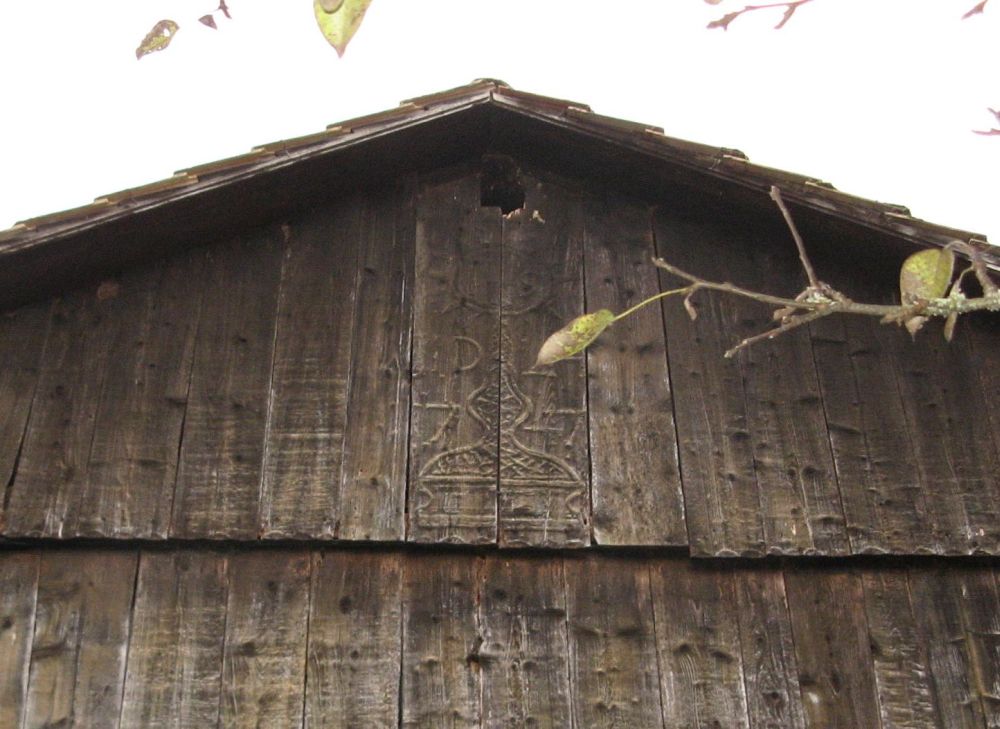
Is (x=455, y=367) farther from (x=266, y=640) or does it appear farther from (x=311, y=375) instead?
(x=266, y=640)

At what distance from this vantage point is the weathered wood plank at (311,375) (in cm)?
434

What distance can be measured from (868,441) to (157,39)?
3.33 m

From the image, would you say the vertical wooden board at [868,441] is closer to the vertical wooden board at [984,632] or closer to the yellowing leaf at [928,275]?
the vertical wooden board at [984,632]

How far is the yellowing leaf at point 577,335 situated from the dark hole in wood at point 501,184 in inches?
99.3

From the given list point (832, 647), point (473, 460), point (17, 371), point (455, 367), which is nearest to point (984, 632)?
point (832, 647)

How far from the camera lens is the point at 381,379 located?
464 centimetres

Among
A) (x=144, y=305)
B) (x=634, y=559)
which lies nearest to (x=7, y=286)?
(x=144, y=305)

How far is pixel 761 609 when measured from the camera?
4336mm

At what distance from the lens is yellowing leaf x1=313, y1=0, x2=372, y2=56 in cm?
197

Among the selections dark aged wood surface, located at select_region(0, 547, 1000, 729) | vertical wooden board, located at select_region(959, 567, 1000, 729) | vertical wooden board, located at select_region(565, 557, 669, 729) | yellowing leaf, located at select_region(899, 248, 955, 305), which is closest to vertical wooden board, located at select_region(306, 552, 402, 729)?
dark aged wood surface, located at select_region(0, 547, 1000, 729)

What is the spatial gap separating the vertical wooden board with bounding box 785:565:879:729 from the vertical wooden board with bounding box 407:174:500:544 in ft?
4.04

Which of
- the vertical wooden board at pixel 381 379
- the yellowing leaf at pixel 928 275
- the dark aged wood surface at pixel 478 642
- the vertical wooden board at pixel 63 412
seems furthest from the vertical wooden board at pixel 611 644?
the yellowing leaf at pixel 928 275

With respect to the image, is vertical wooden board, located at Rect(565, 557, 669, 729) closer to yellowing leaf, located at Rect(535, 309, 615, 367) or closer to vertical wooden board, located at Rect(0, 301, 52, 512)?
yellowing leaf, located at Rect(535, 309, 615, 367)

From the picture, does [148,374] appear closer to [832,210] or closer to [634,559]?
[634,559]
